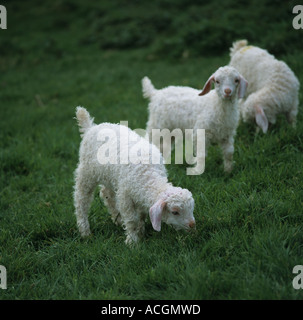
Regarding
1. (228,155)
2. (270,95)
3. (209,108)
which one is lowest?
(228,155)

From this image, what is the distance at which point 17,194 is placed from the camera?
5.00 metres

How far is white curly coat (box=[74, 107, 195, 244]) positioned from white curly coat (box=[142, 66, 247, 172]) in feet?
3.62

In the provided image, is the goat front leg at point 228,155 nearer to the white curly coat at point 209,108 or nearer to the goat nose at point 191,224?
→ the white curly coat at point 209,108

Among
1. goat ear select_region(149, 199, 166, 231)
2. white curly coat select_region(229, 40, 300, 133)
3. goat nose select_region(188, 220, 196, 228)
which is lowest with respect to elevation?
goat nose select_region(188, 220, 196, 228)

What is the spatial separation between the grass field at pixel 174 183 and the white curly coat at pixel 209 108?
1.20 feet

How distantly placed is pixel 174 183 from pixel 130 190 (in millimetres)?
1109

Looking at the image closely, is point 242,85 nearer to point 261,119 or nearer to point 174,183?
point 261,119

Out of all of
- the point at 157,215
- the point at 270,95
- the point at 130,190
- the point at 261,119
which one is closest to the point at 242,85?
the point at 261,119

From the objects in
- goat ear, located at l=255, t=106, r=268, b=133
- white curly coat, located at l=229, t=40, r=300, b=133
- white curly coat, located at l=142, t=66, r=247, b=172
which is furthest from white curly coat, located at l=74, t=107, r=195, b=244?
white curly coat, located at l=229, t=40, r=300, b=133

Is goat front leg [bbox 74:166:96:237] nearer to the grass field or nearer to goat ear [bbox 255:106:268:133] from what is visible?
the grass field

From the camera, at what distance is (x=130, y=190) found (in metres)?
3.47

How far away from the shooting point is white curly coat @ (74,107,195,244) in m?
3.12

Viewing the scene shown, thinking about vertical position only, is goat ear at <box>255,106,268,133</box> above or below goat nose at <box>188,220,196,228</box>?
above
